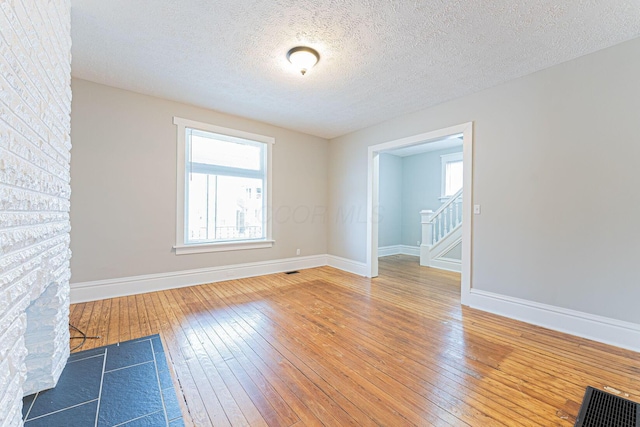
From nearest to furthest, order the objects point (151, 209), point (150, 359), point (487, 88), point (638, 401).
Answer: point (638, 401)
point (150, 359)
point (487, 88)
point (151, 209)

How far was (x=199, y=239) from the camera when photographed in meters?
4.20

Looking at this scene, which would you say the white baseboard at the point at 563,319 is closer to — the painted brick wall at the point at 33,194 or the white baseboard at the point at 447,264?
the white baseboard at the point at 447,264

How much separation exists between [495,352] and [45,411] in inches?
124

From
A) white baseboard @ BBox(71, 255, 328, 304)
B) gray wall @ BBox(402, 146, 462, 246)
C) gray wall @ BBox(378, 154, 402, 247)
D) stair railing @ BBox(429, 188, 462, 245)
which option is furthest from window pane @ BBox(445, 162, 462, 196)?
white baseboard @ BBox(71, 255, 328, 304)

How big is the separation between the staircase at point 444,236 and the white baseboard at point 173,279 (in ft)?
8.70

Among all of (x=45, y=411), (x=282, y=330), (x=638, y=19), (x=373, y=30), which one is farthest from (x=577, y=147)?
(x=45, y=411)

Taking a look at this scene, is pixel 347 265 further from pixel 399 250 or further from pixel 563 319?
pixel 563 319

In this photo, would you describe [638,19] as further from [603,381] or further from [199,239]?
[199,239]

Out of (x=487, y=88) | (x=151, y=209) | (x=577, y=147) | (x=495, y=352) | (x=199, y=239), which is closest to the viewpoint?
(x=495, y=352)

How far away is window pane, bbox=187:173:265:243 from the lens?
4141 millimetres

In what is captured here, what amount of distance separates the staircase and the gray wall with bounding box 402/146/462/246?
112cm

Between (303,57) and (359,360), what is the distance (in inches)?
107

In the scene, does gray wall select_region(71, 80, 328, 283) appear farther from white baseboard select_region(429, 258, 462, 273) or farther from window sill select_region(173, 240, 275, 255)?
white baseboard select_region(429, 258, 462, 273)

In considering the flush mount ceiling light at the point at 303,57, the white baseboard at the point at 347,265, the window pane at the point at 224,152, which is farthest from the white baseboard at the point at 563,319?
the window pane at the point at 224,152
